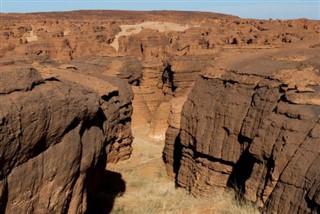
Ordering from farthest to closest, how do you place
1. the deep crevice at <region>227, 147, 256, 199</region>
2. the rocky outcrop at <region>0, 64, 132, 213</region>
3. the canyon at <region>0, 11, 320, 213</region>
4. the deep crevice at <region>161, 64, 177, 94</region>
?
the deep crevice at <region>161, 64, 177, 94</region>, the deep crevice at <region>227, 147, 256, 199</region>, the canyon at <region>0, 11, 320, 213</region>, the rocky outcrop at <region>0, 64, 132, 213</region>

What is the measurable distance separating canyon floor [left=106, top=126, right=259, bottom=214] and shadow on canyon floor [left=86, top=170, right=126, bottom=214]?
2.9 inches

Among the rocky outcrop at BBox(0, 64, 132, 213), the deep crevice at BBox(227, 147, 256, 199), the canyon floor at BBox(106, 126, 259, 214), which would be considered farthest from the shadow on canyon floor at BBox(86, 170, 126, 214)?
the deep crevice at BBox(227, 147, 256, 199)

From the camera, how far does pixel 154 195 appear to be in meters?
12.8

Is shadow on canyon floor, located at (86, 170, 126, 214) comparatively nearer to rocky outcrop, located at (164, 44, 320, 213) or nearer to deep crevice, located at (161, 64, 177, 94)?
rocky outcrop, located at (164, 44, 320, 213)

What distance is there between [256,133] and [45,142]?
18.2ft

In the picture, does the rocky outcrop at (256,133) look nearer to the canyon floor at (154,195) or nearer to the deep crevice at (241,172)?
the deep crevice at (241,172)

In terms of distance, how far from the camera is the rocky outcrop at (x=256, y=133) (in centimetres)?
883

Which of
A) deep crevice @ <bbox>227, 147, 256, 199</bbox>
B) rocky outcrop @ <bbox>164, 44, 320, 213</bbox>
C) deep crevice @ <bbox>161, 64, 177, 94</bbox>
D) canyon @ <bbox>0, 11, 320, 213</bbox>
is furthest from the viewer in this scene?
deep crevice @ <bbox>161, 64, 177, 94</bbox>

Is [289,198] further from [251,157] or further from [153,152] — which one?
→ [153,152]

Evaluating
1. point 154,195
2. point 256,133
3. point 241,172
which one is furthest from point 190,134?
point 256,133

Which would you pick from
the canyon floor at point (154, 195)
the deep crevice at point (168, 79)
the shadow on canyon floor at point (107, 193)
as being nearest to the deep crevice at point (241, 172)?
the canyon floor at point (154, 195)

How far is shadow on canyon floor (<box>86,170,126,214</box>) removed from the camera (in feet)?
36.0

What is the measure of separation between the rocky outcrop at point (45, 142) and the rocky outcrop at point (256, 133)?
3909 mm

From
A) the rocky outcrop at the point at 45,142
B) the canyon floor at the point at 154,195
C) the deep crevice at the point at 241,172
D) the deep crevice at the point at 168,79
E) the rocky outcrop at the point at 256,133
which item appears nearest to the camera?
the rocky outcrop at the point at 45,142
